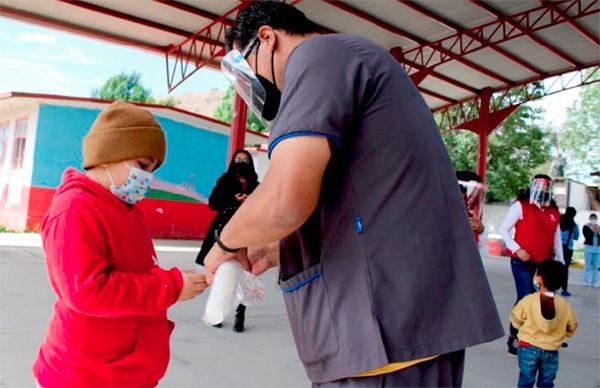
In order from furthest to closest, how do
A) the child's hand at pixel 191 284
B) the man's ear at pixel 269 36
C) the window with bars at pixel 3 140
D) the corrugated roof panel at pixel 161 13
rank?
the window with bars at pixel 3 140 → the corrugated roof panel at pixel 161 13 → the child's hand at pixel 191 284 → the man's ear at pixel 269 36

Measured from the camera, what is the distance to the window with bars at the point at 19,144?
14.2 meters

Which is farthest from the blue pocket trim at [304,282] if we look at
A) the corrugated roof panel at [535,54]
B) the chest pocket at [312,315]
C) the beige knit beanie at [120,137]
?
the corrugated roof panel at [535,54]

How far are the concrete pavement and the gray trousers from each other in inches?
96.7

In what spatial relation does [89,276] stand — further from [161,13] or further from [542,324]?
[161,13]

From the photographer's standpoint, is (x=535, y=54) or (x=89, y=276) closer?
(x=89, y=276)

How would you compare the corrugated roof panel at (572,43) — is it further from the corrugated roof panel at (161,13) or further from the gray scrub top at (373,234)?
the gray scrub top at (373,234)

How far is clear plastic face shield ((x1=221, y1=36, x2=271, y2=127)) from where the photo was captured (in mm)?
1599

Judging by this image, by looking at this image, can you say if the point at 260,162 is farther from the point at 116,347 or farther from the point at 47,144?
the point at 116,347

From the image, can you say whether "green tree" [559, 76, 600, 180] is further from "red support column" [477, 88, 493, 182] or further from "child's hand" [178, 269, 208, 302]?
"child's hand" [178, 269, 208, 302]

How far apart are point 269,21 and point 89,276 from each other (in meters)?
0.95

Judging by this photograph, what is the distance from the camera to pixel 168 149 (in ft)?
48.5

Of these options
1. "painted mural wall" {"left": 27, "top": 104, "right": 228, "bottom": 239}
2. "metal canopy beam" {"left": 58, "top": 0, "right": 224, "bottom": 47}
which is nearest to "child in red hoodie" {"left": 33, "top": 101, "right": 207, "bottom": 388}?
"metal canopy beam" {"left": 58, "top": 0, "right": 224, "bottom": 47}

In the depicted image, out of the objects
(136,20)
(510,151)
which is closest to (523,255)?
(136,20)

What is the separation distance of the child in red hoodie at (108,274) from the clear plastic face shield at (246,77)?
A: 46cm
